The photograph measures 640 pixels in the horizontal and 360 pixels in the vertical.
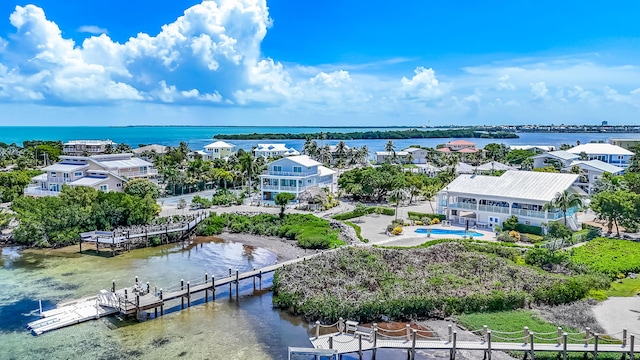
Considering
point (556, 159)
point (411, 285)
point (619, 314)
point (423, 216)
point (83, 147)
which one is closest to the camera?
point (619, 314)

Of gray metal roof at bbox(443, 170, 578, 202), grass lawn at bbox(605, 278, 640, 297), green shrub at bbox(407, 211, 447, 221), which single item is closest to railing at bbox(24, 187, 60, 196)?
green shrub at bbox(407, 211, 447, 221)

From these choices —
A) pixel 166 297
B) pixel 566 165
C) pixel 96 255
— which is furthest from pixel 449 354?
pixel 566 165

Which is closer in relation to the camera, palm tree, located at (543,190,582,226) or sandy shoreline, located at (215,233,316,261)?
sandy shoreline, located at (215,233,316,261)

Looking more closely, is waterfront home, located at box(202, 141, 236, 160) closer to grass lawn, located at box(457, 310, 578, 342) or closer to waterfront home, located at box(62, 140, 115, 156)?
waterfront home, located at box(62, 140, 115, 156)

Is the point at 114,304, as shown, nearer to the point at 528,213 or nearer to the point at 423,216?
the point at 423,216

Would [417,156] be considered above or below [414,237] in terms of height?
above

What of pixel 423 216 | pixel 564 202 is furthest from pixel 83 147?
pixel 564 202

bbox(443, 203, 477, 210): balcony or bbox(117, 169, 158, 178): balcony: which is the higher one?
bbox(117, 169, 158, 178): balcony

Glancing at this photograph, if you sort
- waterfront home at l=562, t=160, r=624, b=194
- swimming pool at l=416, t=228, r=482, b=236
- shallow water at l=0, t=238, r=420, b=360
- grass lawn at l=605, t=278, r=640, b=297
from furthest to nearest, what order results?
waterfront home at l=562, t=160, r=624, b=194
swimming pool at l=416, t=228, r=482, b=236
grass lawn at l=605, t=278, r=640, b=297
shallow water at l=0, t=238, r=420, b=360
